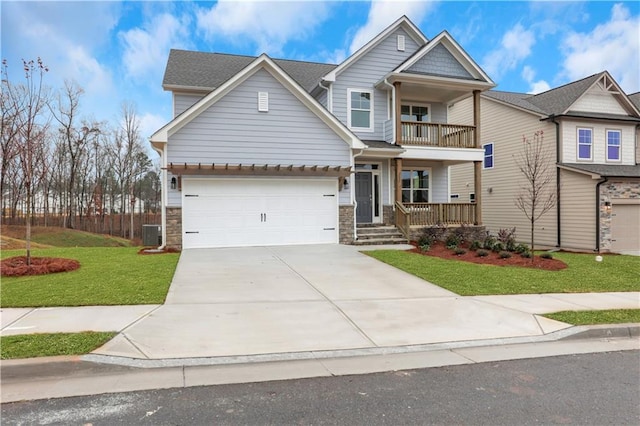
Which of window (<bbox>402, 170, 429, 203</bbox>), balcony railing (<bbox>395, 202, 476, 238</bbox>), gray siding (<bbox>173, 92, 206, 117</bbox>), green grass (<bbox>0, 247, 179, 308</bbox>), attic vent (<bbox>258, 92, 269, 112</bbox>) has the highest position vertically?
gray siding (<bbox>173, 92, 206, 117</bbox>)

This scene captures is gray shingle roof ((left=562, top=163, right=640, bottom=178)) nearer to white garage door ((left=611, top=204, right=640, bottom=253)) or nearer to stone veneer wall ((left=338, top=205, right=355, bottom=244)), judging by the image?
white garage door ((left=611, top=204, right=640, bottom=253))

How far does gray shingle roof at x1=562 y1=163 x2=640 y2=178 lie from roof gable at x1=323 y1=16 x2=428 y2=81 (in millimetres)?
9043

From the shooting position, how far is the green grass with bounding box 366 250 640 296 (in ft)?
28.2

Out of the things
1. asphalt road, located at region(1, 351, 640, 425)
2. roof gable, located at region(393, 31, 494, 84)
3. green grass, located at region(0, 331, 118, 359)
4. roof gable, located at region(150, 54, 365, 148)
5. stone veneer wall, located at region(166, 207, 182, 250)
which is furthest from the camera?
roof gable, located at region(393, 31, 494, 84)

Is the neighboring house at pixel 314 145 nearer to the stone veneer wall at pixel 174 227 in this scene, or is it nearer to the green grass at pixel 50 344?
the stone veneer wall at pixel 174 227

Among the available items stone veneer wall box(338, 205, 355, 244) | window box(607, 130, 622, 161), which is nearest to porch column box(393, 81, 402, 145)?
stone veneer wall box(338, 205, 355, 244)

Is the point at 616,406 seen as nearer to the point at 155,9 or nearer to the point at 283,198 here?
the point at 283,198

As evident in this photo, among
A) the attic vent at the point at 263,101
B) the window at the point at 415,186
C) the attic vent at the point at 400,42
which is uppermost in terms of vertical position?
the attic vent at the point at 400,42

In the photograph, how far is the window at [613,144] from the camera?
65.6 feet

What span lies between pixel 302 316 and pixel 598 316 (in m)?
4.77

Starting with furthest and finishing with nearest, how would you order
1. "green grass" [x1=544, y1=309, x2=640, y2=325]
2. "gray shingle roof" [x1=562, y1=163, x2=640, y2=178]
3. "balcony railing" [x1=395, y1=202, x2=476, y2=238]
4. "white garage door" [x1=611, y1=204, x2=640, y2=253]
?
"white garage door" [x1=611, y1=204, x2=640, y2=253], "gray shingle roof" [x1=562, y1=163, x2=640, y2=178], "balcony railing" [x1=395, y1=202, x2=476, y2=238], "green grass" [x1=544, y1=309, x2=640, y2=325]

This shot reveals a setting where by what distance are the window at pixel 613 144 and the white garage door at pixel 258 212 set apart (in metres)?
14.8

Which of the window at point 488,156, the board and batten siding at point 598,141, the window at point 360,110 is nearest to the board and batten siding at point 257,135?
the window at point 360,110

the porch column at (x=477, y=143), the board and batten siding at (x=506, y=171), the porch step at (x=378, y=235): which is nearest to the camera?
the porch step at (x=378, y=235)
